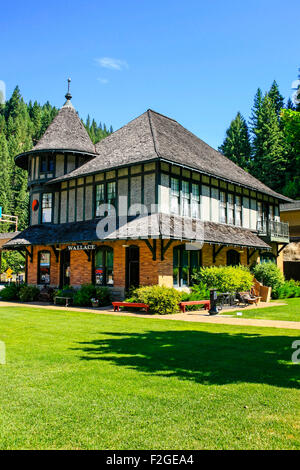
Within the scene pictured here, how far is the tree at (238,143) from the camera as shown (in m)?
67.9

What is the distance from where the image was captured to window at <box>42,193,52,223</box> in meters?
26.1

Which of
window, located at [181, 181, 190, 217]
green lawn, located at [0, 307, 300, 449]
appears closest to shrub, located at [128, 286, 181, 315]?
window, located at [181, 181, 190, 217]

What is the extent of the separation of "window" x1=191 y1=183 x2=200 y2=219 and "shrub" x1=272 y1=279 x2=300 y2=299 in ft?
26.3

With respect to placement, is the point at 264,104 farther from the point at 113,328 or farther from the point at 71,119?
the point at 113,328

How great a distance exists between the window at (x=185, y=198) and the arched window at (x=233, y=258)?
16.5 ft

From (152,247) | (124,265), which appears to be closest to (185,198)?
(152,247)

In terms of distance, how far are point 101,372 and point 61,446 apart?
9.51ft

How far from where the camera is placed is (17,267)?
5538 cm

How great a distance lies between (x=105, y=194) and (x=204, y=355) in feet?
51.1

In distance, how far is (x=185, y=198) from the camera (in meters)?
21.9

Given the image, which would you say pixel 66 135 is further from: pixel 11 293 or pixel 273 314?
pixel 273 314

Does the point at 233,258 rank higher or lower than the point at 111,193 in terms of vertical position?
lower

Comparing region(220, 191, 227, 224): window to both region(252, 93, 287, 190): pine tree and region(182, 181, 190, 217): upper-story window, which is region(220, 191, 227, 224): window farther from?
region(252, 93, 287, 190): pine tree

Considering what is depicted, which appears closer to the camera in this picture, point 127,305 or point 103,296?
point 127,305
